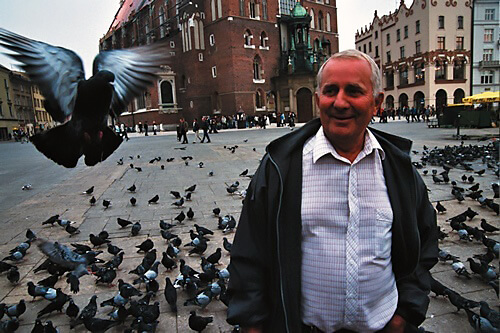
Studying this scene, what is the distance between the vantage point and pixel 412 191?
1.67 meters

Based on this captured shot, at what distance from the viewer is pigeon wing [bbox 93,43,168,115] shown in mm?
2453

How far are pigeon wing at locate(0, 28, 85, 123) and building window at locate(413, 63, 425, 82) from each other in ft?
187

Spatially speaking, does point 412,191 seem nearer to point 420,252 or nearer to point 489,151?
point 420,252

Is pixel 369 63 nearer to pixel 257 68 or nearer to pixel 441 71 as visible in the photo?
pixel 257 68

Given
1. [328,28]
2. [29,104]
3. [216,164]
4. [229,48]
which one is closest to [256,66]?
[229,48]

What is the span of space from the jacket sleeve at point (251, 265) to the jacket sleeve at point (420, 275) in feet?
2.20

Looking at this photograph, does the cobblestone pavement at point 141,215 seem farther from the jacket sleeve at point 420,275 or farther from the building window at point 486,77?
the building window at point 486,77

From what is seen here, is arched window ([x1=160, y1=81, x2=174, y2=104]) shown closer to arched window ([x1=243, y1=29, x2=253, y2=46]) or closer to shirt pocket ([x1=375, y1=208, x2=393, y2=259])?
arched window ([x1=243, y1=29, x2=253, y2=46])

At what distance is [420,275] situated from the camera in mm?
1717

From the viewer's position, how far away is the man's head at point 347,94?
1537mm

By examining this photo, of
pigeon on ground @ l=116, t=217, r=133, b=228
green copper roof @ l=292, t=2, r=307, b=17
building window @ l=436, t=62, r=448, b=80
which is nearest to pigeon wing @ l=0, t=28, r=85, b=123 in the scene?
pigeon on ground @ l=116, t=217, r=133, b=228

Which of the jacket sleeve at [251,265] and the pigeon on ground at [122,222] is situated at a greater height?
the jacket sleeve at [251,265]

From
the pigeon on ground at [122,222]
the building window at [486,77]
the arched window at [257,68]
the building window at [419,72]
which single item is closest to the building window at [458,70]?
the building window at [486,77]

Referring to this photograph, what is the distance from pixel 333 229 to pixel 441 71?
58703mm
